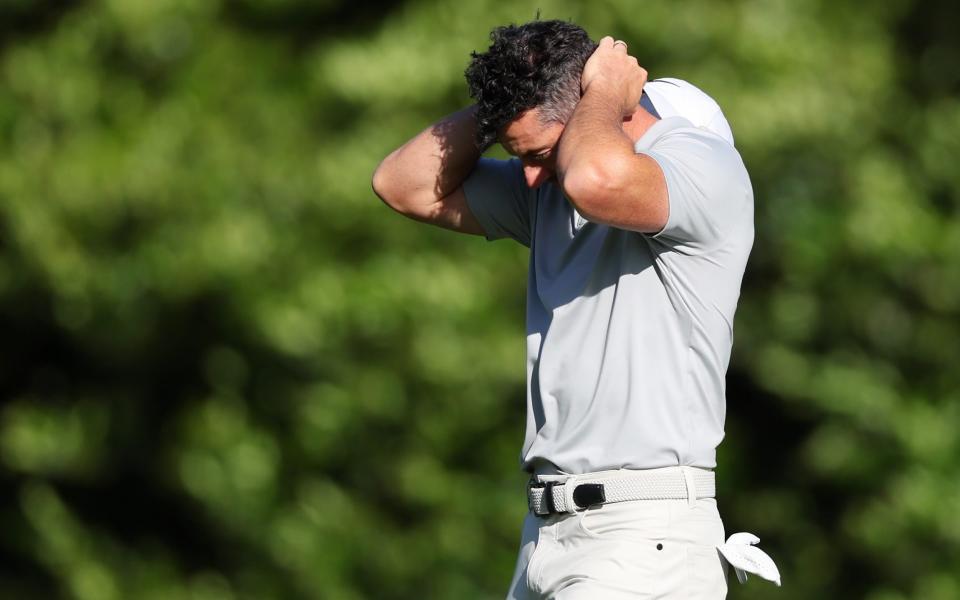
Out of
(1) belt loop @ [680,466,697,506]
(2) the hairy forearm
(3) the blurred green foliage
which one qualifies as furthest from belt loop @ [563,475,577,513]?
(3) the blurred green foliage

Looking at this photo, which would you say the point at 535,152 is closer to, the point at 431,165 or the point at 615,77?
the point at 615,77

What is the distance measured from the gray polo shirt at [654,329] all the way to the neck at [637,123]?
6 cm

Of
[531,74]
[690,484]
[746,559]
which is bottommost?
[746,559]

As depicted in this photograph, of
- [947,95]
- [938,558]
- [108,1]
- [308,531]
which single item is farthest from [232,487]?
[947,95]

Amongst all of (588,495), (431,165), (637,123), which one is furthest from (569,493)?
(431,165)

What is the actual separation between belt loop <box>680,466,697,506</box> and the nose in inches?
26.8

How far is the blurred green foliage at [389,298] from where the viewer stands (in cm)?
920

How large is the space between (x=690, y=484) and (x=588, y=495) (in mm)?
208

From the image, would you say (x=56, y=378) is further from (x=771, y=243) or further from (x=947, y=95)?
(x=947, y=95)

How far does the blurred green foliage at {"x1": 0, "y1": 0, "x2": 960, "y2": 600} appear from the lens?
9195 millimetres

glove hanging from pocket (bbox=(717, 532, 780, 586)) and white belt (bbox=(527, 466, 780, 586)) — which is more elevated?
white belt (bbox=(527, 466, 780, 586))

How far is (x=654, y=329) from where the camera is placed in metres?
3.17

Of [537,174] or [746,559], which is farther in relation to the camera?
[537,174]

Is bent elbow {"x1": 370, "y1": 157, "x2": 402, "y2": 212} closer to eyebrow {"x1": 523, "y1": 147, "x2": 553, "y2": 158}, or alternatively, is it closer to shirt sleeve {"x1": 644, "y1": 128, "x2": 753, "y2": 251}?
eyebrow {"x1": 523, "y1": 147, "x2": 553, "y2": 158}
